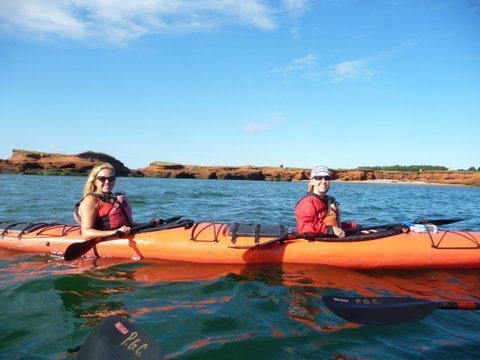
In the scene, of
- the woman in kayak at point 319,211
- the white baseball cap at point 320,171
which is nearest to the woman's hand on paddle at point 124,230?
the woman in kayak at point 319,211

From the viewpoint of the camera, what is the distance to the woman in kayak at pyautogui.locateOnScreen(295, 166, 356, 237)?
5.54 meters

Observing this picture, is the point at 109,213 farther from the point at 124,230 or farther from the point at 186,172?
the point at 186,172

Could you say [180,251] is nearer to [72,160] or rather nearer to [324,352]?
[324,352]

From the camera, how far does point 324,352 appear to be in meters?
3.09

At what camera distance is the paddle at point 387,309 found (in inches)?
137

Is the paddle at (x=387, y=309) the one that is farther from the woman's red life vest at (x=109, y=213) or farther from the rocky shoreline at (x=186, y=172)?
the rocky shoreline at (x=186, y=172)

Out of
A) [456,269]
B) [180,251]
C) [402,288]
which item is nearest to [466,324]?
[402,288]

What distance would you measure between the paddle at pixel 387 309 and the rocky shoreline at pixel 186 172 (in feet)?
176

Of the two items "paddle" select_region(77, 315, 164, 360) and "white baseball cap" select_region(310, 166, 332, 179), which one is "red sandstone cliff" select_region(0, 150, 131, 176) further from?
"paddle" select_region(77, 315, 164, 360)

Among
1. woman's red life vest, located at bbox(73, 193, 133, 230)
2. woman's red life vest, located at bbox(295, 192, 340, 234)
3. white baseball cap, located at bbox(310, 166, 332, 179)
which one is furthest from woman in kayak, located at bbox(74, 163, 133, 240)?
white baseball cap, located at bbox(310, 166, 332, 179)

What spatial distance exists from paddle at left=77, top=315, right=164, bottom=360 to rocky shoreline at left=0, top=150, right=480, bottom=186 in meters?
53.3

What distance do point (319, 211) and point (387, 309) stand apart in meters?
2.17

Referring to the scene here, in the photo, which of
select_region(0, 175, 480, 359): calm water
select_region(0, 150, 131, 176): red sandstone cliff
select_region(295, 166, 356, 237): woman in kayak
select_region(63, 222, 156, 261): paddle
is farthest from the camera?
select_region(0, 150, 131, 176): red sandstone cliff

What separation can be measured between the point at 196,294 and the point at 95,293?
1.18 meters
